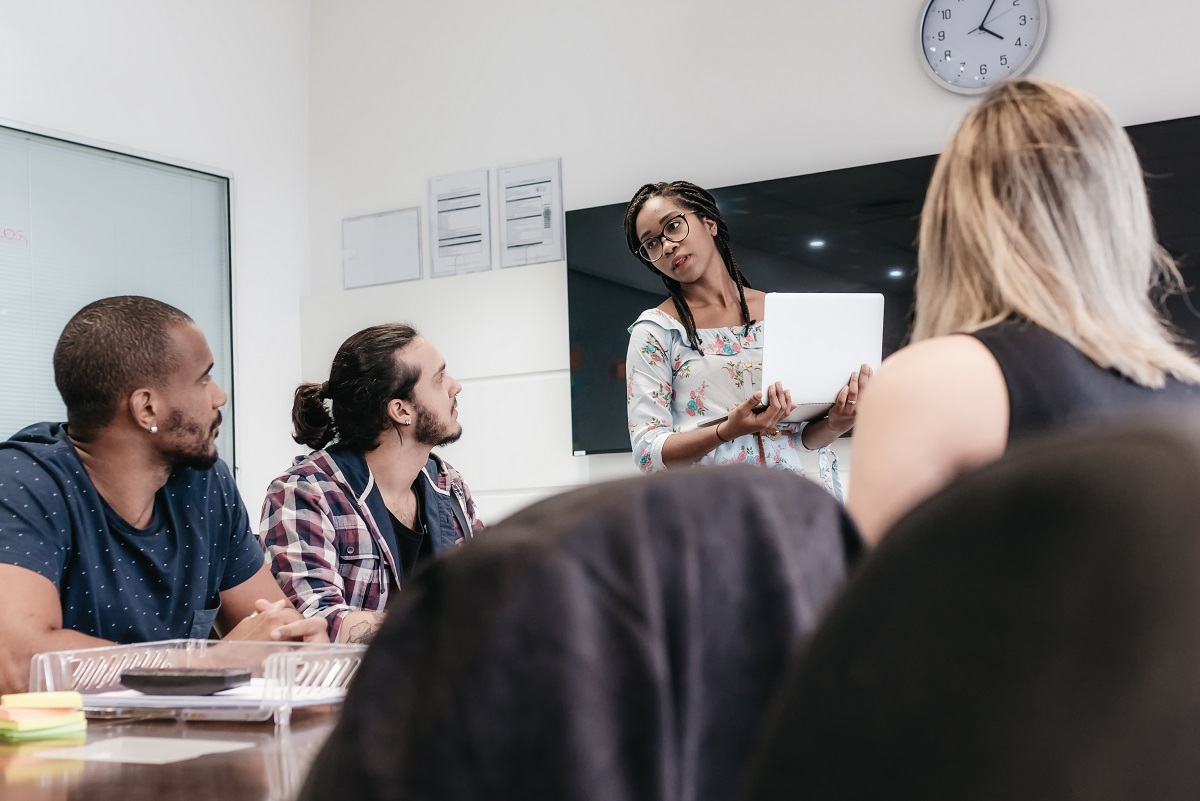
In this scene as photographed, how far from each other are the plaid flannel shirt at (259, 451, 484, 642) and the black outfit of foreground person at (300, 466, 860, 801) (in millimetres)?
1730

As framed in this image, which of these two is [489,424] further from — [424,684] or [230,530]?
[424,684]

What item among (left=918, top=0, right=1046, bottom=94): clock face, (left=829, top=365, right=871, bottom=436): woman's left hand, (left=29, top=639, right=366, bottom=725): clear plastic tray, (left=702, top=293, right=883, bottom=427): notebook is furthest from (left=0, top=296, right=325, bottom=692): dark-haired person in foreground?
(left=918, top=0, right=1046, bottom=94): clock face

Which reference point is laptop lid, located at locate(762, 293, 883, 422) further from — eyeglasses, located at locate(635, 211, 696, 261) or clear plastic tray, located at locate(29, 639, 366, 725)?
clear plastic tray, located at locate(29, 639, 366, 725)

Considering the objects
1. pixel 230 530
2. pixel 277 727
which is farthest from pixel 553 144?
pixel 277 727

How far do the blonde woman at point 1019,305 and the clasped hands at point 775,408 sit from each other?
1204 millimetres

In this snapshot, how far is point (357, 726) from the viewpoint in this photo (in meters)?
0.30

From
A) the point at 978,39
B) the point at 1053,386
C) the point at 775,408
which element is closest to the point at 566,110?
the point at 978,39

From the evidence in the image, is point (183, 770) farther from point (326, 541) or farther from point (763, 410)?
point (763, 410)

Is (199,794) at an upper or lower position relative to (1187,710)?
lower

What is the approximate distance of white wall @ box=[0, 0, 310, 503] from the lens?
3969 mm

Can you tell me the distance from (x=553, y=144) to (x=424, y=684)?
13.8 ft

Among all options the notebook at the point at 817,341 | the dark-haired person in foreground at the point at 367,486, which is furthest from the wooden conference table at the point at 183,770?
the notebook at the point at 817,341

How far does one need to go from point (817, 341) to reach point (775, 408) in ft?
0.57

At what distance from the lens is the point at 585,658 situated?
29 cm
